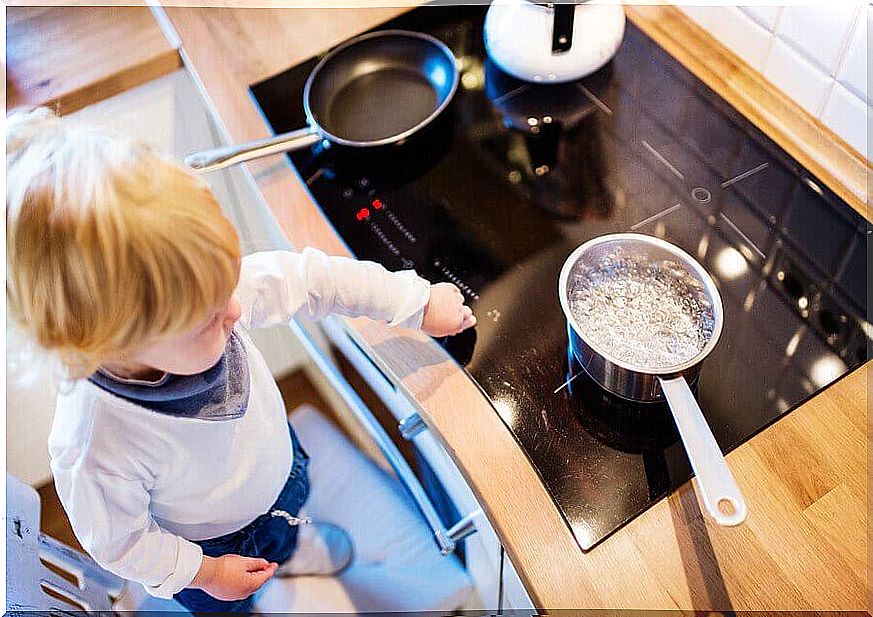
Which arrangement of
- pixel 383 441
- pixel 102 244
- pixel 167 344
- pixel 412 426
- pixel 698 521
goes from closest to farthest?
pixel 102 244 → pixel 167 344 → pixel 698 521 → pixel 412 426 → pixel 383 441

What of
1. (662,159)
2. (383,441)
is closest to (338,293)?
(383,441)

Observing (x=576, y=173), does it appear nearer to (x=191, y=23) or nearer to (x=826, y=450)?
(x=826, y=450)

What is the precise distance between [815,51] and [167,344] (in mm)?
787

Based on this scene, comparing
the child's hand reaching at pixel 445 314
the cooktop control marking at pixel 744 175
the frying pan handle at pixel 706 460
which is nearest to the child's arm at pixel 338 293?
the child's hand reaching at pixel 445 314

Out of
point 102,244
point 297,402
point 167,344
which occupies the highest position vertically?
point 102,244

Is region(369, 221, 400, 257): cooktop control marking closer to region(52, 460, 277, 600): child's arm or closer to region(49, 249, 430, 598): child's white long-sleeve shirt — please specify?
region(49, 249, 430, 598): child's white long-sleeve shirt

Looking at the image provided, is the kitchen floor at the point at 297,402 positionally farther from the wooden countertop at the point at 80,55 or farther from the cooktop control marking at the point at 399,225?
the wooden countertop at the point at 80,55

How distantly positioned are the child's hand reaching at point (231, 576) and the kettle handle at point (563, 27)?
2.26 ft

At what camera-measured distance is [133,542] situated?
0.75 m

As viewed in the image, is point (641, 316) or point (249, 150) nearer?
point (641, 316)

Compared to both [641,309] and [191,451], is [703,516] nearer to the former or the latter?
[641,309]

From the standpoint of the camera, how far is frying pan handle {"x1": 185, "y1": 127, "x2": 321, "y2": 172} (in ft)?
2.97

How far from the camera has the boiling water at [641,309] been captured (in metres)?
0.77

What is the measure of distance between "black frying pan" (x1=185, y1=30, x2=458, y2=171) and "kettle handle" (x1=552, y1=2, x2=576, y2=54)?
0.13m
